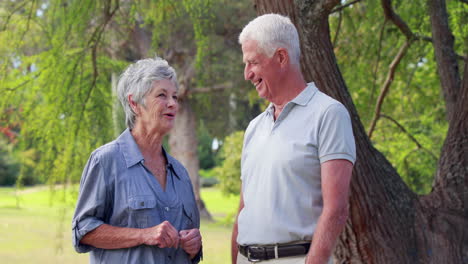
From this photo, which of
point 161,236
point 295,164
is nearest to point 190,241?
point 161,236

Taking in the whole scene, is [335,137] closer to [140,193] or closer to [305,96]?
[305,96]

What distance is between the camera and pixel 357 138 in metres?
4.53

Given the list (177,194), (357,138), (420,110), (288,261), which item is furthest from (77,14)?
(420,110)

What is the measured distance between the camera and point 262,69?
2605 millimetres

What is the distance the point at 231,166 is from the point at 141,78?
16.2 meters

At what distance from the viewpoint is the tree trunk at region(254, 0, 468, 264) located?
174 inches

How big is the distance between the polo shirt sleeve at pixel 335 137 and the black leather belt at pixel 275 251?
0.35 m

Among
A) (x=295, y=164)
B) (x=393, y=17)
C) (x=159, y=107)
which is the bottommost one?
(x=295, y=164)

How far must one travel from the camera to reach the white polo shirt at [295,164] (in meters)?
2.45

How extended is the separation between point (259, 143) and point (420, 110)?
27.8ft

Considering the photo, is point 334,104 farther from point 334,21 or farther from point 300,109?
point 334,21

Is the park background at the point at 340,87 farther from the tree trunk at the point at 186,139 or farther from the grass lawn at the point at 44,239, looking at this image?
the tree trunk at the point at 186,139

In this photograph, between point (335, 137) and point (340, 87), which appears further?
point (340, 87)

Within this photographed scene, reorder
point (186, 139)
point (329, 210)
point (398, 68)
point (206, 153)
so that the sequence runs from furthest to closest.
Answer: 1. point (206, 153)
2. point (186, 139)
3. point (398, 68)
4. point (329, 210)
